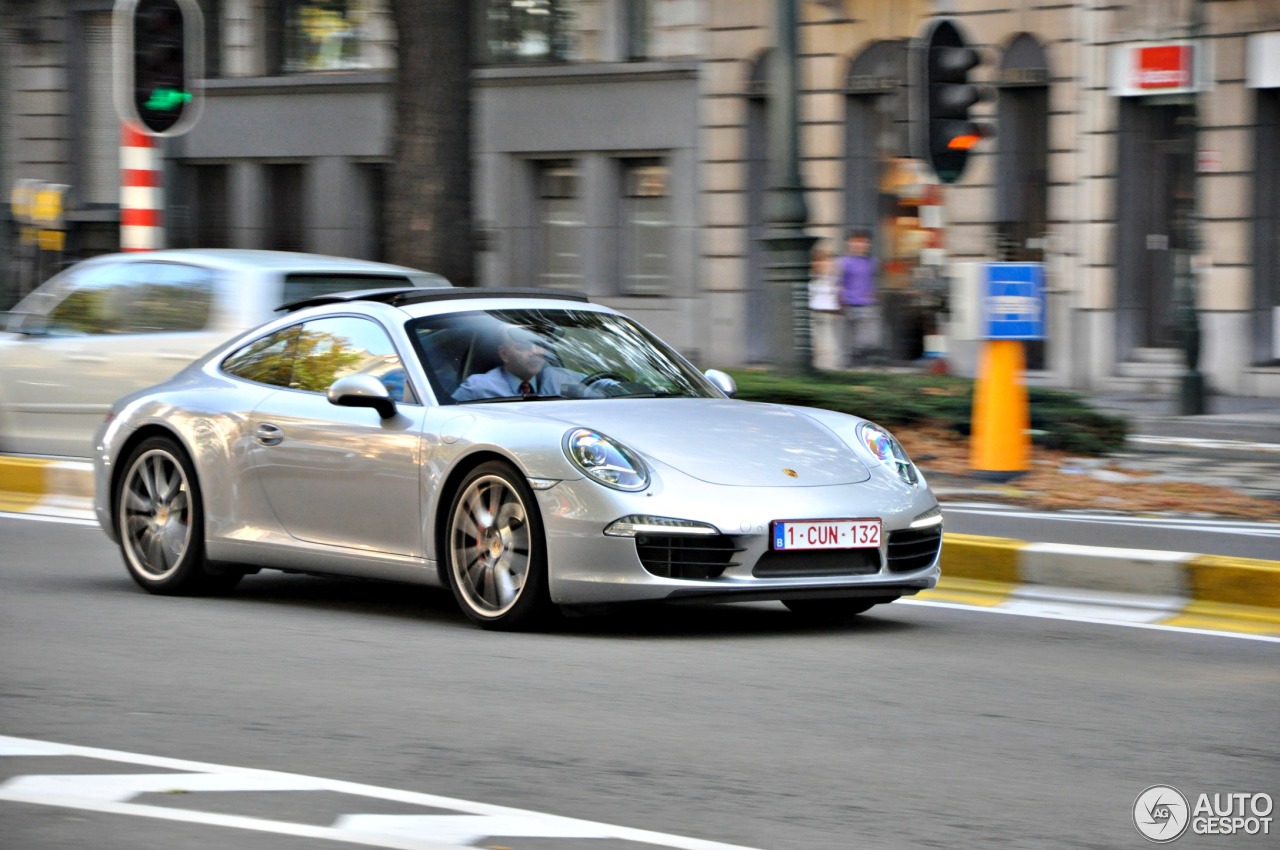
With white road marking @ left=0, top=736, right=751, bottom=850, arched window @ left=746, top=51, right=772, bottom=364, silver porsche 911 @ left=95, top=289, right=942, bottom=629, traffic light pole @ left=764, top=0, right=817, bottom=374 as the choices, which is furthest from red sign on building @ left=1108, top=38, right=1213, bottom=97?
white road marking @ left=0, top=736, right=751, bottom=850

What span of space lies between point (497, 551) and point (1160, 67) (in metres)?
16.3

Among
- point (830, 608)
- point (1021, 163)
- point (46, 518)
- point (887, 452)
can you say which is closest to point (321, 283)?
point (46, 518)

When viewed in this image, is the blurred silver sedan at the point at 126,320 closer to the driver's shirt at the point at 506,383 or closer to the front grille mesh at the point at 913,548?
the driver's shirt at the point at 506,383

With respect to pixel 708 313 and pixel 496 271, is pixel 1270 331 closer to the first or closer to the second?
pixel 708 313

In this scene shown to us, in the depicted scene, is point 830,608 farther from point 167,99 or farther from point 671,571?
point 167,99

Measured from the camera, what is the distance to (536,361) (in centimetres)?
821

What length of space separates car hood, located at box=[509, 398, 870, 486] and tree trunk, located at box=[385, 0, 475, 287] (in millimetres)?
7940

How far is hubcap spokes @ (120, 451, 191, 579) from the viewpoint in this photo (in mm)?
8828

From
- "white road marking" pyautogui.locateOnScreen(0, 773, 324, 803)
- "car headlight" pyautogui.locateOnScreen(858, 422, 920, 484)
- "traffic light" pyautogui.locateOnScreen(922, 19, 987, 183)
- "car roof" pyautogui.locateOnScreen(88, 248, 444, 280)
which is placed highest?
"traffic light" pyautogui.locateOnScreen(922, 19, 987, 183)

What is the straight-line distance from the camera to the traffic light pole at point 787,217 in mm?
16500

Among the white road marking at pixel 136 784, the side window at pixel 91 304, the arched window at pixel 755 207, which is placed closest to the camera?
the white road marking at pixel 136 784

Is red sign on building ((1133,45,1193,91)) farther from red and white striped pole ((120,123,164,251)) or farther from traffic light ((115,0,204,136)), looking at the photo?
red and white striped pole ((120,123,164,251))

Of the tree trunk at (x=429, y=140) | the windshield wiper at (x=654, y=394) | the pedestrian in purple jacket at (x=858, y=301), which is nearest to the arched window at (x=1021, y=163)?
the pedestrian in purple jacket at (x=858, y=301)

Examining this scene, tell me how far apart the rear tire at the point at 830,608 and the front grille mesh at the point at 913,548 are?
302 mm
